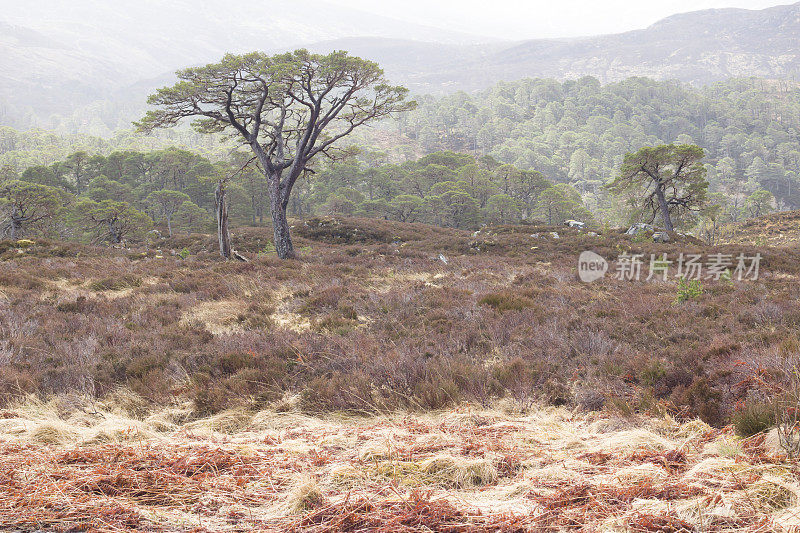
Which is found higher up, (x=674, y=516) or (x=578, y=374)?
(x=674, y=516)

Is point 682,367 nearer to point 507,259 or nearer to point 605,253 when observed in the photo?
point 507,259

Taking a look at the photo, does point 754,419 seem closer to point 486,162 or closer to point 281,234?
point 281,234

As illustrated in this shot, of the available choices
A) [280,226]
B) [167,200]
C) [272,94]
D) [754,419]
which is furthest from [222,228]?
[167,200]

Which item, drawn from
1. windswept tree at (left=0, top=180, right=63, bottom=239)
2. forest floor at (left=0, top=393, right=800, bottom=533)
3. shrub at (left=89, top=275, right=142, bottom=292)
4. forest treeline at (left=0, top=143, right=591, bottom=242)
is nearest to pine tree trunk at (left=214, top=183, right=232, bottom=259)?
shrub at (left=89, top=275, right=142, bottom=292)

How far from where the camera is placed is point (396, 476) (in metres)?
2.55

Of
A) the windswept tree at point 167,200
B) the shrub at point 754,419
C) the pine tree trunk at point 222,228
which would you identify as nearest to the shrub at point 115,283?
the pine tree trunk at point 222,228

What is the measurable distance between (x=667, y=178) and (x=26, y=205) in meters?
45.8

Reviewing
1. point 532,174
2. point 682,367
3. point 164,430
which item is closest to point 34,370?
point 164,430

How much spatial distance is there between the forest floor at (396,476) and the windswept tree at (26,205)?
108ft

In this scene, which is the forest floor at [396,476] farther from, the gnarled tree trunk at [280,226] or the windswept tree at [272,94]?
the windswept tree at [272,94]

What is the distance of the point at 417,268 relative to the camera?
1365 centimetres

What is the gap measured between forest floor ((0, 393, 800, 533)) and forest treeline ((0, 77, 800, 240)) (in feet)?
58.2

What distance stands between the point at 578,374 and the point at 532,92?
197 m

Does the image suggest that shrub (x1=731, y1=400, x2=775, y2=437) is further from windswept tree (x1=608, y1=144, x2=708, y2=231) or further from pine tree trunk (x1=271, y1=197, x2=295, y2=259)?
windswept tree (x1=608, y1=144, x2=708, y2=231)
